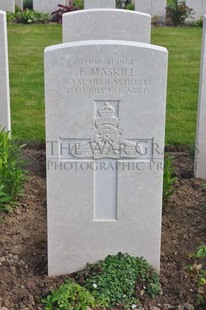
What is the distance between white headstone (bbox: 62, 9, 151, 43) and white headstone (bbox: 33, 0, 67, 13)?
9.75 metres

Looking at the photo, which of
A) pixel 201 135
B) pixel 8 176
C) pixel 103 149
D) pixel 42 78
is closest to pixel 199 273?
pixel 103 149

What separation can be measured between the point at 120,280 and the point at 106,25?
2.64 meters

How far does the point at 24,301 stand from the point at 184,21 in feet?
38.6

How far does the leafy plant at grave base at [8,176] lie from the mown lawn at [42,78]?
1556 millimetres

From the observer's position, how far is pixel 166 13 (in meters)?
15.2

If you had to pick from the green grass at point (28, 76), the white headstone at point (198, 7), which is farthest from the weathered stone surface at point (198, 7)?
the green grass at point (28, 76)

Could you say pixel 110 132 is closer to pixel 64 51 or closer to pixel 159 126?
pixel 159 126

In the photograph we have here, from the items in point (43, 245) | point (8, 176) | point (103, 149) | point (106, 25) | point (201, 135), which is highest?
point (106, 25)

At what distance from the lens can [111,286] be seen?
375cm

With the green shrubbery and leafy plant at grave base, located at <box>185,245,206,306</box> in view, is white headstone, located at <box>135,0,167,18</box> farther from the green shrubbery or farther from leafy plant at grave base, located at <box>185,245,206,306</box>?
the green shrubbery

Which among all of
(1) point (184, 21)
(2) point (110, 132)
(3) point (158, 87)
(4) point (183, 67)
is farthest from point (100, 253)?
(1) point (184, 21)

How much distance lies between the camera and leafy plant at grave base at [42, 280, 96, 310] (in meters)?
3.57

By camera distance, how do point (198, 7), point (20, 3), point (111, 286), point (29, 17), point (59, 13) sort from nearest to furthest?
point (111, 286)
point (29, 17)
point (59, 13)
point (198, 7)
point (20, 3)

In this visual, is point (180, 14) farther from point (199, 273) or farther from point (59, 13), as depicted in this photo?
point (199, 273)
